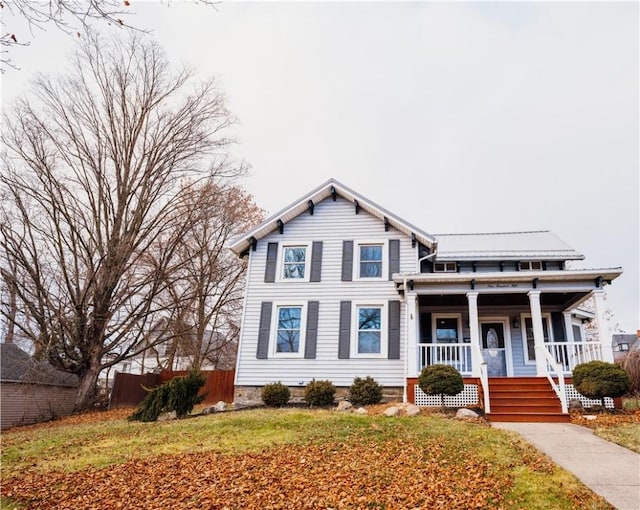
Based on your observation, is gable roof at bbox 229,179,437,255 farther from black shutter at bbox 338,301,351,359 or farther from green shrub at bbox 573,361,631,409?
green shrub at bbox 573,361,631,409

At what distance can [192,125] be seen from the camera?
18609 millimetres

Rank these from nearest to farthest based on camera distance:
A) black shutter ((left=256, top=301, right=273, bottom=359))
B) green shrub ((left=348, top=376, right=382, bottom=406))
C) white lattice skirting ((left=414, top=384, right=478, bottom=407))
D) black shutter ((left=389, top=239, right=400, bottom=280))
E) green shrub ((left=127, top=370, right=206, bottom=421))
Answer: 1. green shrub ((left=127, top=370, right=206, bottom=421))
2. white lattice skirting ((left=414, top=384, right=478, bottom=407))
3. green shrub ((left=348, top=376, right=382, bottom=406))
4. black shutter ((left=256, top=301, right=273, bottom=359))
5. black shutter ((left=389, top=239, right=400, bottom=280))

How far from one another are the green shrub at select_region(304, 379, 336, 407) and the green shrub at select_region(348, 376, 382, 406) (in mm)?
615

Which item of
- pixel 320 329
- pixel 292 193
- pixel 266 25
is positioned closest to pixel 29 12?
pixel 266 25

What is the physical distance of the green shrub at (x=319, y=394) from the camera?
12.7 m

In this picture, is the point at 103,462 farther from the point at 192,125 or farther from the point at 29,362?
the point at 192,125

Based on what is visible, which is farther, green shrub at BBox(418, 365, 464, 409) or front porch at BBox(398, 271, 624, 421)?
front porch at BBox(398, 271, 624, 421)

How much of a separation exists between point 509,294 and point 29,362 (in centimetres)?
1617

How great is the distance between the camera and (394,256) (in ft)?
48.9

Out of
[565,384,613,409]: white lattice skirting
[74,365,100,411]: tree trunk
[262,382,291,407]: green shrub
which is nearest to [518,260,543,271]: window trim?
[565,384,613,409]: white lattice skirting

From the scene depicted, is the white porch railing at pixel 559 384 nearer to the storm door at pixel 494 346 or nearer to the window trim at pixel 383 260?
the storm door at pixel 494 346

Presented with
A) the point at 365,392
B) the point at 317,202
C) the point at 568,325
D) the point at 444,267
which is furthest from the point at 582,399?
the point at 317,202

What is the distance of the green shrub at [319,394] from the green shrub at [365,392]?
615mm

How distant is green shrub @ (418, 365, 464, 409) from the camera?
10977 millimetres
